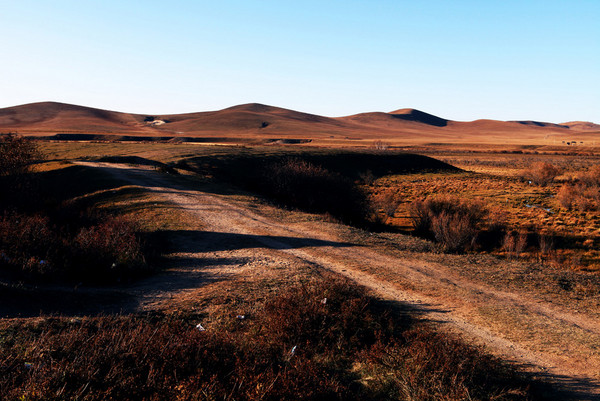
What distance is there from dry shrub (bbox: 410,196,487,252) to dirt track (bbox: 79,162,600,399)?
23.6 feet

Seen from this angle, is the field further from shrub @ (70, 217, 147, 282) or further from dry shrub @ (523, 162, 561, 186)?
dry shrub @ (523, 162, 561, 186)

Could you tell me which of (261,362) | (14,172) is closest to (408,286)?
(261,362)

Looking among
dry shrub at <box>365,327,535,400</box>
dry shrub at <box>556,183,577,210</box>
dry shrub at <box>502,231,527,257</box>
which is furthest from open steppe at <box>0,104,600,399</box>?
Answer: dry shrub at <box>556,183,577,210</box>

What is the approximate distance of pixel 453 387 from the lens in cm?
520

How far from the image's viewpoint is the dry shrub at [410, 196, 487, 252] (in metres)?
20.9

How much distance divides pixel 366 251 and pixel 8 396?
1148cm

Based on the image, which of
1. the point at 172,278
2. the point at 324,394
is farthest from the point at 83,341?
the point at 172,278

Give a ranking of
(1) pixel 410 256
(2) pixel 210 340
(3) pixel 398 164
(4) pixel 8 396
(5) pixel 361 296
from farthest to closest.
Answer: (3) pixel 398 164
(1) pixel 410 256
(5) pixel 361 296
(2) pixel 210 340
(4) pixel 8 396

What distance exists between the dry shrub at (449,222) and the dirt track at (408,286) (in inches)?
283

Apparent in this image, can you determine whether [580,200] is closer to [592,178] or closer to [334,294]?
[592,178]

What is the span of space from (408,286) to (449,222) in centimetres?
1294

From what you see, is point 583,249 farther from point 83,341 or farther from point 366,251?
point 83,341

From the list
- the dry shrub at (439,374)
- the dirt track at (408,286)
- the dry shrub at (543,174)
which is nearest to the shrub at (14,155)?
the dirt track at (408,286)

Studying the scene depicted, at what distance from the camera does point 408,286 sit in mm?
10656
